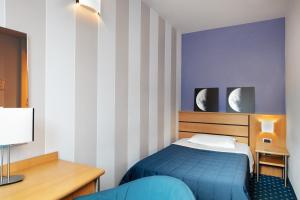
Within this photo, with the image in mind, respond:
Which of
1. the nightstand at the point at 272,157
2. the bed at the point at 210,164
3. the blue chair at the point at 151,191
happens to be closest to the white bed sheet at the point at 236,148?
the bed at the point at 210,164

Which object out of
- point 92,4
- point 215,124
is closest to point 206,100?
point 215,124

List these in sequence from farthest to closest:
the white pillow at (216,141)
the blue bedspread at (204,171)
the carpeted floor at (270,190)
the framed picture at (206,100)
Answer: the framed picture at (206,100) < the white pillow at (216,141) < the carpeted floor at (270,190) < the blue bedspread at (204,171)

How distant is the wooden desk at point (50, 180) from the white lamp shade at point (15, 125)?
250 mm

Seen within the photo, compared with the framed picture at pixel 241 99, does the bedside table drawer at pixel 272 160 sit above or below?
below

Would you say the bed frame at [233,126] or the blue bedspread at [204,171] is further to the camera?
the bed frame at [233,126]

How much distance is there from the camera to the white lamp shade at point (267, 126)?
316cm

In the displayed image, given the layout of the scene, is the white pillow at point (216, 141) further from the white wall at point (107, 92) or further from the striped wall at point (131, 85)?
the white wall at point (107, 92)

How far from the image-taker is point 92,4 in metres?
1.81

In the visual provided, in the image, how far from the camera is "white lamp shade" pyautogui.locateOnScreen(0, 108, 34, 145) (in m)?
1.02

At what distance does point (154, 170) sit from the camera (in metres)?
2.06

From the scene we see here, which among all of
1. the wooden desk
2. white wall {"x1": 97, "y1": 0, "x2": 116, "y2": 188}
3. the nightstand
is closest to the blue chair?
the wooden desk

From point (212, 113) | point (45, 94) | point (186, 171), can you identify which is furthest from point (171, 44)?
point (45, 94)

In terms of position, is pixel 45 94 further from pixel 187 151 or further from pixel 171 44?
pixel 171 44

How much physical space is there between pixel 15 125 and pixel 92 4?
4.25 ft
